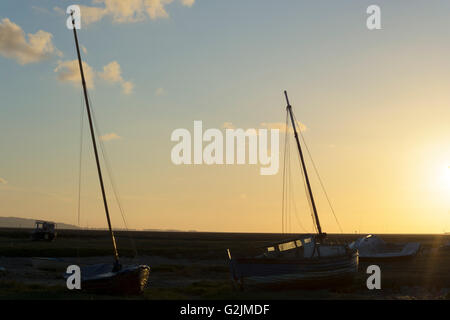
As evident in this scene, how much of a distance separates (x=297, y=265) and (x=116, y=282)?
38.0ft

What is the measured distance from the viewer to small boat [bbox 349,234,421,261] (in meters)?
59.9

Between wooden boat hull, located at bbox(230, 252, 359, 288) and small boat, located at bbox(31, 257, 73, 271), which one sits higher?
wooden boat hull, located at bbox(230, 252, 359, 288)

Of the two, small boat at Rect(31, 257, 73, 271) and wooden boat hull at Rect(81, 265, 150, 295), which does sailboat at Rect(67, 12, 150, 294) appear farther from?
small boat at Rect(31, 257, 73, 271)

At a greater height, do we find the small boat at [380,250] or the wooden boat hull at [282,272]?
the wooden boat hull at [282,272]

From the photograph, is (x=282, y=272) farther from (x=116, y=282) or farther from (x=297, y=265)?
(x=116, y=282)

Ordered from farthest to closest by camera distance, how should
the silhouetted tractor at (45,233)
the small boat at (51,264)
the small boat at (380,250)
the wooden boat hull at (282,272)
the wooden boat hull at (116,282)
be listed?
1. the silhouetted tractor at (45,233)
2. the small boat at (380,250)
3. the small boat at (51,264)
4. the wooden boat hull at (282,272)
5. the wooden boat hull at (116,282)

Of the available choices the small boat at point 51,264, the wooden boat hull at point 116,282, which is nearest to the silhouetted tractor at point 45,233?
the small boat at point 51,264

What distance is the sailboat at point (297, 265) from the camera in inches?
1241

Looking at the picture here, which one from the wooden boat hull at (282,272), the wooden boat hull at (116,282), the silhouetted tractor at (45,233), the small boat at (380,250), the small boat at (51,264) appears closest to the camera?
the wooden boat hull at (116,282)

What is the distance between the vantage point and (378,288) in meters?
35.3

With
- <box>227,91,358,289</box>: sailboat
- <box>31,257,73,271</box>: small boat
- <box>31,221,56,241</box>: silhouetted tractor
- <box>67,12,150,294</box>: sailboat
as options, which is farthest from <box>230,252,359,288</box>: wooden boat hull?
<box>31,221,56,241</box>: silhouetted tractor

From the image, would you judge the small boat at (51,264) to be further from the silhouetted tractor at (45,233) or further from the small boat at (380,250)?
the silhouetted tractor at (45,233)
